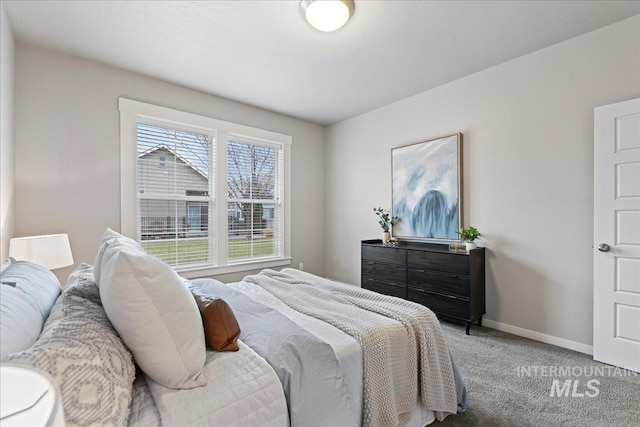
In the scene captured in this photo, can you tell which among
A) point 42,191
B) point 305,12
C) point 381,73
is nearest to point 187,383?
point 305,12

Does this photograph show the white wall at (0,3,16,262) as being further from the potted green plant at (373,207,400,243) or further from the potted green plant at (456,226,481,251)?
the potted green plant at (456,226,481,251)

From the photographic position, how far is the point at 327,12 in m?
2.05

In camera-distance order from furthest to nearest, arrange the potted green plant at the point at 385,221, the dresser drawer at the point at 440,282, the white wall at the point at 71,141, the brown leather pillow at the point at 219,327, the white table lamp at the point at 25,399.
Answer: the potted green plant at the point at 385,221 → the dresser drawer at the point at 440,282 → the white wall at the point at 71,141 → the brown leather pillow at the point at 219,327 → the white table lamp at the point at 25,399

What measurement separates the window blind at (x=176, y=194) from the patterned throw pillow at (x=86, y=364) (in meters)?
2.47

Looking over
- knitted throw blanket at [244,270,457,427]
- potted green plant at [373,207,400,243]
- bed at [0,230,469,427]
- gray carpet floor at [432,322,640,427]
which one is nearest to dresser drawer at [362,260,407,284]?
potted green plant at [373,207,400,243]

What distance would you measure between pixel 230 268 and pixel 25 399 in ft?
12.0

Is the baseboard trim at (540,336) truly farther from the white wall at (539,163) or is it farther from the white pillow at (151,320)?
the white pillow at (151,320)

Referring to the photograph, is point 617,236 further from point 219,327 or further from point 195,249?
point 195,249

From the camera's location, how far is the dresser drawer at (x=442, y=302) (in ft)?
9.28

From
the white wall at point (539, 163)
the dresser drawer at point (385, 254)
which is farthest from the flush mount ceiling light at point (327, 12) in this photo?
the dresser drawer at point (385, 254)

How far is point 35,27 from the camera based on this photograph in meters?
2.36

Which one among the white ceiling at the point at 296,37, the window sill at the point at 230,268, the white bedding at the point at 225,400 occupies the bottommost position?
the window sill at the point at 230,268

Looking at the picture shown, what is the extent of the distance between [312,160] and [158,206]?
2.37 meters

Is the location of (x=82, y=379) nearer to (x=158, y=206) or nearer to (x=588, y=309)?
Answer: (x=158, y=206)
